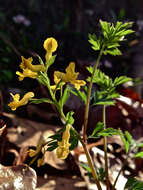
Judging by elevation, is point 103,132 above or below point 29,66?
below

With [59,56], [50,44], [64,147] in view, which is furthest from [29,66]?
[59,56]

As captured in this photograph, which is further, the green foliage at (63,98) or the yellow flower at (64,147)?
the green foliage at (63,98)

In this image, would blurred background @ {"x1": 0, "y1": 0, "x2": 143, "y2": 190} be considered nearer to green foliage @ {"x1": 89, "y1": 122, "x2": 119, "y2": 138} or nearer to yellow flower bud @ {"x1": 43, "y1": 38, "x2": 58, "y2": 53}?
yellow flower bud @ {"x1": 43, "y1": 38, "x2": 58, "y2": 53}

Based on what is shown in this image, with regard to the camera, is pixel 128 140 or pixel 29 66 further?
pixel 128 140

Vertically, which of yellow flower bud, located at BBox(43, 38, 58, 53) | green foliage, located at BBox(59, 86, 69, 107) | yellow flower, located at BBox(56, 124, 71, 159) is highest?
yellow flower bud, located at BBox(43, 38, 58, 53)

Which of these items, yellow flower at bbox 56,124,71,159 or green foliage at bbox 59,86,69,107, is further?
green foliage at bbox 59,86,69,107

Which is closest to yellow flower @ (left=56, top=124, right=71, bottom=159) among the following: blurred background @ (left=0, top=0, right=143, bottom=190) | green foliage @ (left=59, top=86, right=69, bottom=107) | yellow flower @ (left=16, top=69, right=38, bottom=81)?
green foliage @ (left=59, top=86, right=69, bottom=107)

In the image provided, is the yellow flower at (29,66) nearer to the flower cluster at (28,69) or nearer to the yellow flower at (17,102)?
the flower cluster at (28,69)

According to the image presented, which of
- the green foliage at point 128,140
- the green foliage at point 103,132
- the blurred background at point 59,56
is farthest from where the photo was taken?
the blurred background at point 59,56

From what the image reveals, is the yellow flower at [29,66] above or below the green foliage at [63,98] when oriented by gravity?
above

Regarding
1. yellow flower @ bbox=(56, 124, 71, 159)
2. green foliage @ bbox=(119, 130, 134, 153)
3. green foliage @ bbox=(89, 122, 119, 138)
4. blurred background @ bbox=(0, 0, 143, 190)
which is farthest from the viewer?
blurred background @ bbox=(0, 0, 143, 190)

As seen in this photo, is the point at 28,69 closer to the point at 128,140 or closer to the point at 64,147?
the point at 64,147

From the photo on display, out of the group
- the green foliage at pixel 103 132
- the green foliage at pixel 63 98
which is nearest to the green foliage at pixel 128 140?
the green foliage at pixel 103 132

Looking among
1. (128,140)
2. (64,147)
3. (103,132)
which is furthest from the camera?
(128,140)
